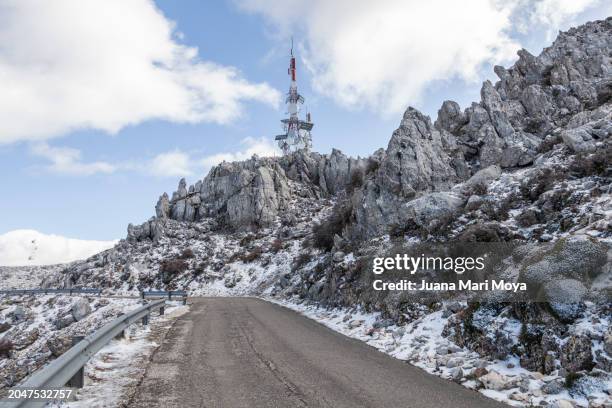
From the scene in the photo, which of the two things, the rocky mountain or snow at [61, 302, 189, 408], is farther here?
the rocky mountain

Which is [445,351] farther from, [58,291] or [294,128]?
[294,128]

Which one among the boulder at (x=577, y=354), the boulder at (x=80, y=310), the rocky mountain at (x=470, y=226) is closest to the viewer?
the boulder at (x=577, y=354)

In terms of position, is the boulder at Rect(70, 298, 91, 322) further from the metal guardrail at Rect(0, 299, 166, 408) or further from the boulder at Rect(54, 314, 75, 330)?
the metal guardrail at Rect(0, 299, 166, 408)

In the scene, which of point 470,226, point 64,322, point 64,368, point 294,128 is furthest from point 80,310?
point 294,128

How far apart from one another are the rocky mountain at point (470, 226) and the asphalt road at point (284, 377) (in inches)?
51.1

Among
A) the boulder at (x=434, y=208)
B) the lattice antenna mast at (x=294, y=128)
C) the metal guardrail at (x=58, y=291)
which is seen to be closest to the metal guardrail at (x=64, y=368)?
the boulder at (x=434, y=208)

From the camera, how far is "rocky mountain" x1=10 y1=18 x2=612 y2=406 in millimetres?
8320

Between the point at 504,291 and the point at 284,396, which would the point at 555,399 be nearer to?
the point at 504,291

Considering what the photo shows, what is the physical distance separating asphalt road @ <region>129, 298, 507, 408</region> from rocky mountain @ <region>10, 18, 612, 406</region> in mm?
1297

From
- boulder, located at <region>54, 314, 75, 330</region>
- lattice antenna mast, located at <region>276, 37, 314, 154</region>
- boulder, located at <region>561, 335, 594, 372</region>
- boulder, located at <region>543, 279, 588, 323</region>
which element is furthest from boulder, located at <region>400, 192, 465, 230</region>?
lattice antenna mast, located at <region>276, 37, 314, 154</region>

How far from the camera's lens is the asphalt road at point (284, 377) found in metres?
6.29

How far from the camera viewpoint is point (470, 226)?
1488cm

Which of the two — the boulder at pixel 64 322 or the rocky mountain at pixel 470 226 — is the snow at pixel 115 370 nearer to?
the rocky mountain at pixel 470 226

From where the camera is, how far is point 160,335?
40.0ft
